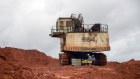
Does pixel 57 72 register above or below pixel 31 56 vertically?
below

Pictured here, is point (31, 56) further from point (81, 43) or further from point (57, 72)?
point (57, 72)

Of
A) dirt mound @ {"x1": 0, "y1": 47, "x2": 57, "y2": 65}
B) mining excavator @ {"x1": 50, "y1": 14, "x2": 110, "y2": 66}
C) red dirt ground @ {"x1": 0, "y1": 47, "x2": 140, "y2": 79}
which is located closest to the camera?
red dirt ground @ {"x1": 0, "y1": 47, "x2": 140, "y2": 79}

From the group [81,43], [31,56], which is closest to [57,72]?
[81,43]

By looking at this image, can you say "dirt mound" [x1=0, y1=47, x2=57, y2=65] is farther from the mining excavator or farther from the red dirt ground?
the red dirt ground

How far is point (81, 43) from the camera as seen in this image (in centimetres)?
3362

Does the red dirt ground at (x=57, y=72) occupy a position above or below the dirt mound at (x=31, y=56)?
below

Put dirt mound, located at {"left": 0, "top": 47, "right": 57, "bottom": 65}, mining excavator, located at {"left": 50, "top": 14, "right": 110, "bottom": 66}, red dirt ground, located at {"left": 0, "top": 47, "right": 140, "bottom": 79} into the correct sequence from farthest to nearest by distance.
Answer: dirt mound, located at {"left": 0, "top": 47, "right": 57, "bottom": 65} → mining excavator, located at {"left": 50, "top": 14, "right": 110, "bottom": 66} → red dirt ground, located at {"left": 0, "top": 47, "right": 140, "bottom": 79}

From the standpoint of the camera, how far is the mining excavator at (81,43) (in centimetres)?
3356

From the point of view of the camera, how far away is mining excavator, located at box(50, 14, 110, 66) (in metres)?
33.6

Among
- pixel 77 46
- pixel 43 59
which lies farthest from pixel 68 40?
pixel 43 59

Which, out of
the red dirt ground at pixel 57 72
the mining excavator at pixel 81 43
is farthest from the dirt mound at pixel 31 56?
the red dirt ground at pixel 57 72

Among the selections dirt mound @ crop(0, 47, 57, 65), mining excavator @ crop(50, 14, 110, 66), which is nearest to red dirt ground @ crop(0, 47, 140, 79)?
mining excavator @ crop(50, 14, 110, 66)

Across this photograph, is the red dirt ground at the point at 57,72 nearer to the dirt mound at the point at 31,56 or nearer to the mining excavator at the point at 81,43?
the mining excavator at the point at 81,43

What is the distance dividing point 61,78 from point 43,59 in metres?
28.3
